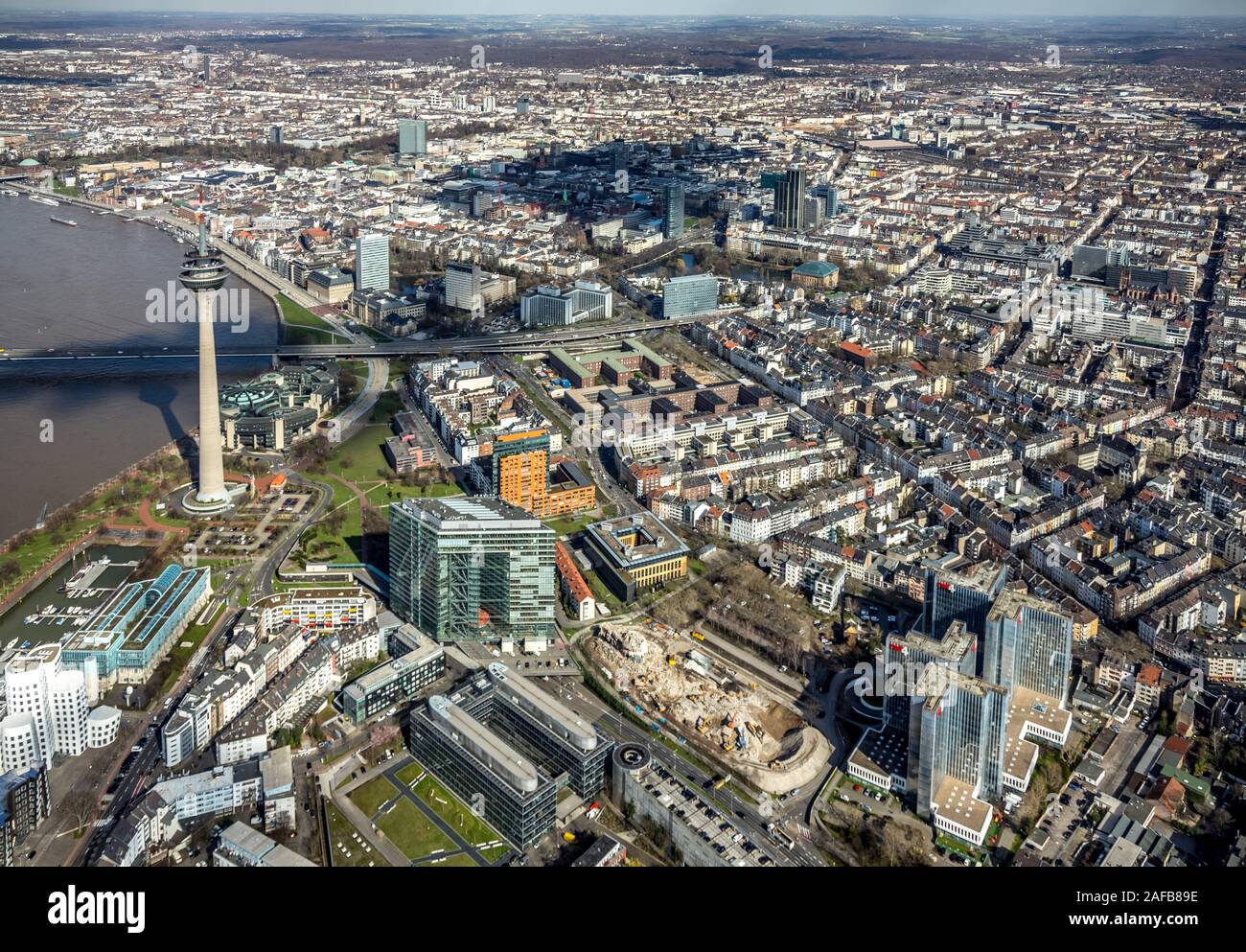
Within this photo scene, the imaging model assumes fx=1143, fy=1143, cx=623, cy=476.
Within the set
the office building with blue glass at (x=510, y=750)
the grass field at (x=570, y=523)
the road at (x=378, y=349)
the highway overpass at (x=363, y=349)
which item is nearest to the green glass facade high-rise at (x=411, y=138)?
the highway overpass at (x=363, y=349)

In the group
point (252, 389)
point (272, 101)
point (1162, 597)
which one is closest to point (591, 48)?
point (272, 101)

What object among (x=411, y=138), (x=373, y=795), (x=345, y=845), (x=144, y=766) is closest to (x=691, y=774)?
(x=373, y=795)

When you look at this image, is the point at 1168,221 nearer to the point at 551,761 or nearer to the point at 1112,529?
A: the point at 1112,529

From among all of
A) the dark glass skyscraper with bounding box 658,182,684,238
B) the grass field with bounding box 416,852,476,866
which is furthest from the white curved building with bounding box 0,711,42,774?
the dark glass skyscraper with bounding box 658,182,684,238

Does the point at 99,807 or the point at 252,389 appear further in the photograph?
the point at 252,389

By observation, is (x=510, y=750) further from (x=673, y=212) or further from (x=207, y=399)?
(x=673, y=212)

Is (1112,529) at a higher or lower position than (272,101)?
lower

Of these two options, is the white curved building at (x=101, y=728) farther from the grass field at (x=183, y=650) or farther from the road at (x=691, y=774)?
the road at (x=691, y=774)
